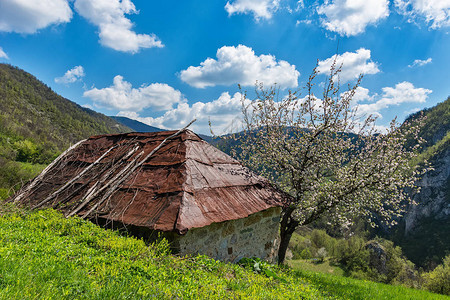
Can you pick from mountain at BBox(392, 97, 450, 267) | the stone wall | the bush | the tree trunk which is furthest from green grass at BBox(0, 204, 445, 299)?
mountain at BBox(392, 97, 450, 267)

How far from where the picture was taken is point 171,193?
527cm

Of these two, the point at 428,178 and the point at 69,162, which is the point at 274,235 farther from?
the point at 428,178

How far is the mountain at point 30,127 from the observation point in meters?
20.7

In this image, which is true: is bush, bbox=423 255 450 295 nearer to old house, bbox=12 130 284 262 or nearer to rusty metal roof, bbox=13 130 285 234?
old house, bbox=12 130 284 262

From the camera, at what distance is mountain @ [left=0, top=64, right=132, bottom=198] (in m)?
20.7

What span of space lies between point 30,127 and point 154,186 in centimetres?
4518

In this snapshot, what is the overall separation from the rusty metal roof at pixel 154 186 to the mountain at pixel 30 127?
3.04 m

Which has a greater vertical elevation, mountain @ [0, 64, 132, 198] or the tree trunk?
mountain @ [0, 64, 132, 198]

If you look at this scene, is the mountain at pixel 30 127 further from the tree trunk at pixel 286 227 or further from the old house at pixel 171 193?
the tree trunk at pixel 286 227

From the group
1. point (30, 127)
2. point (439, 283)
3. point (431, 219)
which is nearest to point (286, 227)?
point (439, 283)

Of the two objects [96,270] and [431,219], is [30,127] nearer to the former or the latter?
[96,270]

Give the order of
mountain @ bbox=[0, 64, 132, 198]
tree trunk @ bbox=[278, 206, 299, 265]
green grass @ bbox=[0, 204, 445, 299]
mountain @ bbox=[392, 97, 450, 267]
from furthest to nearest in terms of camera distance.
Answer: mountain @ bbox=[392, 97, 450, 267] → mountain @ bbox=[0, 64, 132, 198] → tree trunk @ bbox=[278, 206, 299, 265] → green grass @ bbox=[0, 204, 445, 299]

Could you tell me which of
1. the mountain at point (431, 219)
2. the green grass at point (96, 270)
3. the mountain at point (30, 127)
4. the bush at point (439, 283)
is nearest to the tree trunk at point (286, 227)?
the green grass at point (96, 270)

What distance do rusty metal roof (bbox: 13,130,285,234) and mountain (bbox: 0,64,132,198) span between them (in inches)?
120
